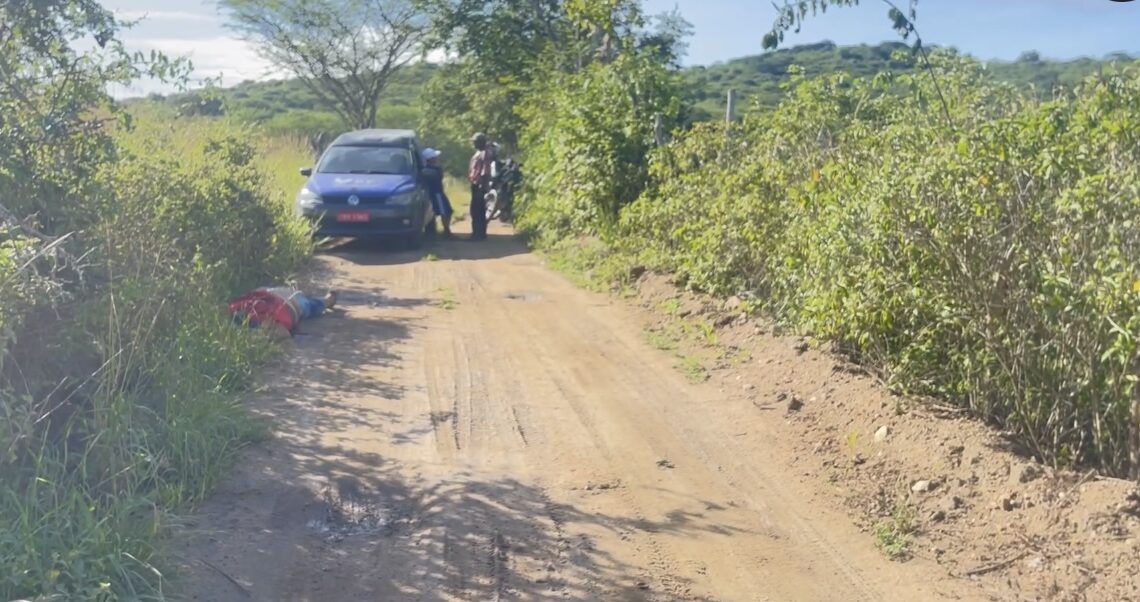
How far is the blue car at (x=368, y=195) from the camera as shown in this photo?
1507 centimetres

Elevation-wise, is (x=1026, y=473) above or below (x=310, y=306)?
below

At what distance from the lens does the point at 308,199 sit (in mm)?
15234

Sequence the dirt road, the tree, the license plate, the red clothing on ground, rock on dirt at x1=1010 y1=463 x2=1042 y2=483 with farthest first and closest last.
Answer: the tree
the license plate
the red clothing on ground
rock on dirt at x1=1010 y1=463 x2=1042 y2=483
the dirt road

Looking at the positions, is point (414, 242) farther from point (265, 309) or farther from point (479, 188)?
point (265, 309)

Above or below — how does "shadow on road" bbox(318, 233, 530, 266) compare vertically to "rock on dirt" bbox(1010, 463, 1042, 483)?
above

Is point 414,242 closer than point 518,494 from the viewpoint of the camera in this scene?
No

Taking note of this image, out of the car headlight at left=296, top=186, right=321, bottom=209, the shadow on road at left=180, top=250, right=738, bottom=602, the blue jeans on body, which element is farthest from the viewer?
the car headlight at left=296, top=186, right=321, bottom=209

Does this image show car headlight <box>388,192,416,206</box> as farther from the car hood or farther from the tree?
the tree

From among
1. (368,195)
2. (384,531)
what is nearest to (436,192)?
(368,195)

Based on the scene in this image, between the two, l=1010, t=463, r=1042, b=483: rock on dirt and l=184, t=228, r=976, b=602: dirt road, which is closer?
l=184, t=228, r=976, b=602: dirt road

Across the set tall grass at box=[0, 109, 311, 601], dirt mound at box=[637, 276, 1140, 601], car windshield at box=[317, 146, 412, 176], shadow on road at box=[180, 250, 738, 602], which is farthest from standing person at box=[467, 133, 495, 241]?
shadow on road at box=[180, 250, 738, 602]

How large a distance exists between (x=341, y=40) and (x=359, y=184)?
19.2m

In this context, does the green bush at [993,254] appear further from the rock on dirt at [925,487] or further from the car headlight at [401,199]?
the car headlight at [401,199]

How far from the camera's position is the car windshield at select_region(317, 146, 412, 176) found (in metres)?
16.1
